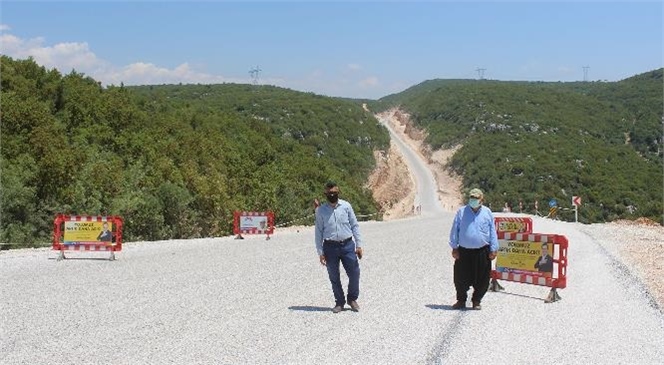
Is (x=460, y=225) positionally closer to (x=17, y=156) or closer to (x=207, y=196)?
(x=17, y=156)

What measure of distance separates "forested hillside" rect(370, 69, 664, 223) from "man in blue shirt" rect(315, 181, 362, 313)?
188 feet

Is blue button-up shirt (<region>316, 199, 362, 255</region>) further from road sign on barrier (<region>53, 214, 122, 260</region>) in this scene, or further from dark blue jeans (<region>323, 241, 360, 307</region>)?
road sign on barrier (<region>53, 214, 122, 260</region>)

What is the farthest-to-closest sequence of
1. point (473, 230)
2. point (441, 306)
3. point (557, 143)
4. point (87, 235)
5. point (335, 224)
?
point (557, 143) → point (87, 235) → point (441, 306) → point (473, 230) → point (335, 224)

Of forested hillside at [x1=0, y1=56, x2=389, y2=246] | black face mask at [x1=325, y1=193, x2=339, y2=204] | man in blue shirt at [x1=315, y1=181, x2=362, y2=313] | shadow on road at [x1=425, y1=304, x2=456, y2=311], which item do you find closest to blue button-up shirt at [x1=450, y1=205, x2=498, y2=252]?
shadow on road at [x1=425, y1=304, x2=456, y2=311]

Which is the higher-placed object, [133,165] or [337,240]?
[133,165]

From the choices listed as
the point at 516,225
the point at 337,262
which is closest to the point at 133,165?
the point at 516,225

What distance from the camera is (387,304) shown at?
11391 mm

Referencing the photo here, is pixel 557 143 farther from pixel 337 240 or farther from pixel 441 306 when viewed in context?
pixel 337 240

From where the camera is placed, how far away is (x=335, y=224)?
10.5 meters

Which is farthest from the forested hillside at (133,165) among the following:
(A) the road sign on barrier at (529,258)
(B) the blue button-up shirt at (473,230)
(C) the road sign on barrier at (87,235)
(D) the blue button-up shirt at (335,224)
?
(B) the blue button-up shirt at (473,230)

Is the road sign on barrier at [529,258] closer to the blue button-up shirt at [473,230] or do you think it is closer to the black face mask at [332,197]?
the blue button-up shirt at [473,230]

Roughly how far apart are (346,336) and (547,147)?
3532 inches

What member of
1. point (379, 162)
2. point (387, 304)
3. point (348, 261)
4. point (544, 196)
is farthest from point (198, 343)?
point (379, 162)

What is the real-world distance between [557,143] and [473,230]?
88889 mm
